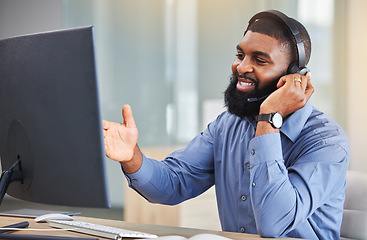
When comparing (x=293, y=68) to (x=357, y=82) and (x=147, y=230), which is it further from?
(x=357, y=82)

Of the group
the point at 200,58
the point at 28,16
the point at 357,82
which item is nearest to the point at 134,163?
the point at 200,58

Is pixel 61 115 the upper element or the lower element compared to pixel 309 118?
upper

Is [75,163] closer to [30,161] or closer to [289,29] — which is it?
Result: [30,161]

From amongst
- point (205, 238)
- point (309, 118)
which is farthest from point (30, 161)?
point (309, 118)

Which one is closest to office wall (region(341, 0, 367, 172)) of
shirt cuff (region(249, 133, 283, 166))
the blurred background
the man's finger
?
the blurred background

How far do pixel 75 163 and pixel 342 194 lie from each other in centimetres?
83

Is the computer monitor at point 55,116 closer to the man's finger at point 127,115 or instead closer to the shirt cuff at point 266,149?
the man's finger at point 127,115

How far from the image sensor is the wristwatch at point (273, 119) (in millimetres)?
1354

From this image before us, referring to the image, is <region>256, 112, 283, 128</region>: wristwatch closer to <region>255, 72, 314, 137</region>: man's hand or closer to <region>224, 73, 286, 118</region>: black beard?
<region>255, 72, 314, 137</region>: man's hand

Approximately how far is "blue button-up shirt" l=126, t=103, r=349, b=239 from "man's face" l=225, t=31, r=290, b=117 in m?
0.07

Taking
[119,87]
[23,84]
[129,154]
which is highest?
[23,84]

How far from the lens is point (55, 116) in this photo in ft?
3.07

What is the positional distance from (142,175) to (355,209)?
66cm

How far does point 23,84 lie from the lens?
989 millimetres
